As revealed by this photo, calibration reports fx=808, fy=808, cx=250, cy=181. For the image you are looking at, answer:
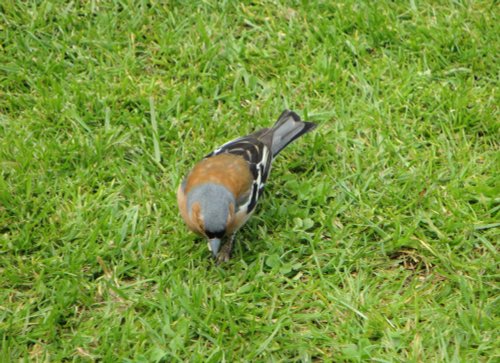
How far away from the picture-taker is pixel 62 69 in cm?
684

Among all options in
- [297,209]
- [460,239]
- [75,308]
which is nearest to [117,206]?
[75,308]

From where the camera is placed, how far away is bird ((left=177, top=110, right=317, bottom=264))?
526 centimetres

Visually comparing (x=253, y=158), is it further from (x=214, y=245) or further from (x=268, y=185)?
(x=214, y=245)

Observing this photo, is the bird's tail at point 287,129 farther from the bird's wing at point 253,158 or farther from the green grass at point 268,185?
the green grass at point 268,185

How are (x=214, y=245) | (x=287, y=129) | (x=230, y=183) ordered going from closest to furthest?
1. (x=214, y=245)
2. (x=230, y=183)
3. (x=287, y=129)

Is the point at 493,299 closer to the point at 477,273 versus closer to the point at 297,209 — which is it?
the point at 477,273

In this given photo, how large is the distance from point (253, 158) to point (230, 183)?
32cm

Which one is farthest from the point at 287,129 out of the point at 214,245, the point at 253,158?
the point at 214,245

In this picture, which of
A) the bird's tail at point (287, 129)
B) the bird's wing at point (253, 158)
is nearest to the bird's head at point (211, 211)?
the bird's wing at point (253, 158)

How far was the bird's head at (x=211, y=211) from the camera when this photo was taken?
205 inches

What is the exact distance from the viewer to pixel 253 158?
5.79 meters

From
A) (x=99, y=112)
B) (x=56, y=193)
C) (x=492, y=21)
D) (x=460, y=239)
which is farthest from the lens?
(x=492, y=21)

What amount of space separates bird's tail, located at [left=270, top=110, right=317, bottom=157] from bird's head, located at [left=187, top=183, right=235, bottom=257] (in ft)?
2.43

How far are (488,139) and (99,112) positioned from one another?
121 inches
